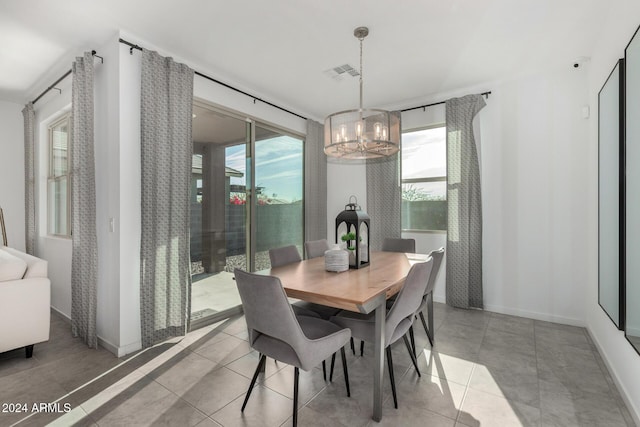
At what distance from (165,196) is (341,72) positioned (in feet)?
7.23

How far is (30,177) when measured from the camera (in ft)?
12.8

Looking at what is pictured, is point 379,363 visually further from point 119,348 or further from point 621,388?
point 119,348

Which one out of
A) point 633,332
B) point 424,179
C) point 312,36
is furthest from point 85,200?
point 633,332

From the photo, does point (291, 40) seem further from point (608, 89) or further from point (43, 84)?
point (43, 84)

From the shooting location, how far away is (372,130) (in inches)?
95.8

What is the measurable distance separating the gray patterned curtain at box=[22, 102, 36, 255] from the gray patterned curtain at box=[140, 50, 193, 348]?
249 centimetres

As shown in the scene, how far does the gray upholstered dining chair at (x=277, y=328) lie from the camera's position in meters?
1.47

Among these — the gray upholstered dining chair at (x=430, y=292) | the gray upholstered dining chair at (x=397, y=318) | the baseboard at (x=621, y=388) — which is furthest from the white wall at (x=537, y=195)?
the gray upholstered dining chair at (x=397, y=318)

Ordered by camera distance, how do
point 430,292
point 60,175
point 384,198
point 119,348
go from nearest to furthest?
point 119,348, point 430,292, point 60,175, point 384,198

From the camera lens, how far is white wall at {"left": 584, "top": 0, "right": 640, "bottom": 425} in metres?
1.82

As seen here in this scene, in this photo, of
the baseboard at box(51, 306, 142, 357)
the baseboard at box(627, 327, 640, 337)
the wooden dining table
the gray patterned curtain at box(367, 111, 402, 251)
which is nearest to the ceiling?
the gray patterned curtain at box(367, 111, 402, 251)

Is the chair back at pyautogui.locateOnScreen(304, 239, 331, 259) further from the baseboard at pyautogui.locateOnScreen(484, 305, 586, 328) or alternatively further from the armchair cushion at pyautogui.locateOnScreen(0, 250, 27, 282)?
the armchair cushion at pyautogui.locateOnScreen(0, 250, 27, 282)

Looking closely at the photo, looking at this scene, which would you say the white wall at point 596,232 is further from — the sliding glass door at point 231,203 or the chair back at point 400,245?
the sliding glass door at point 231,203

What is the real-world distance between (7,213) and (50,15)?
318cm
